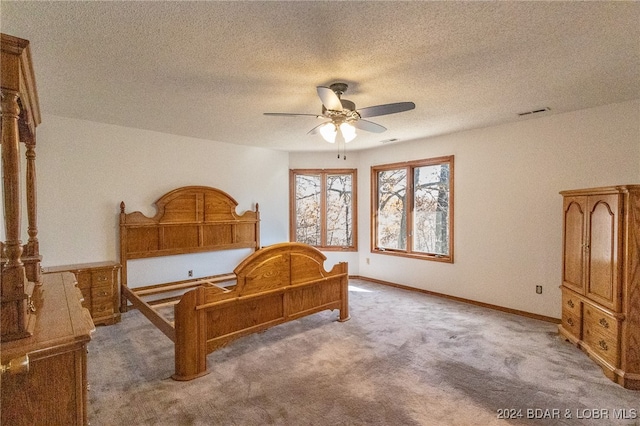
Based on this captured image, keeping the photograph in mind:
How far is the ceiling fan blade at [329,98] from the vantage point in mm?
2383

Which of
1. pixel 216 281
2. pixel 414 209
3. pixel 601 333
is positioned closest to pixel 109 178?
pixel 216 281

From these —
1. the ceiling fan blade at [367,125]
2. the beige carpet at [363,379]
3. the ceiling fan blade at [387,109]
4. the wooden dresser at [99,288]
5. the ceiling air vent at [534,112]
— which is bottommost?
the beige carpet at [363,379]

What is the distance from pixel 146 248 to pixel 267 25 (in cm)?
381

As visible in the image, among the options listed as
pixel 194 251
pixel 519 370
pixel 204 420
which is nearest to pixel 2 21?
pixel 204 420

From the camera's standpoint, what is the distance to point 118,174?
443cm

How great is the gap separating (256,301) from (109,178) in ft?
9.58

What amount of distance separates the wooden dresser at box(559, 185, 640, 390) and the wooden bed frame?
2.47m

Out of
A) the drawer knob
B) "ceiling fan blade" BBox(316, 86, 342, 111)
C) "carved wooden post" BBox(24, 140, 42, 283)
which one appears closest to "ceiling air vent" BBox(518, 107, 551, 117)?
the drawer knob

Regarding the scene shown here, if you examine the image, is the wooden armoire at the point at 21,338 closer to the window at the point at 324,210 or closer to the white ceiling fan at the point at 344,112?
the white ceiling fan at the point at 344,112

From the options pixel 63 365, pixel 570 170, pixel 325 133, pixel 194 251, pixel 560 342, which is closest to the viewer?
pixel 63 365

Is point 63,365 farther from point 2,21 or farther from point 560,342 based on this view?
point 560,342

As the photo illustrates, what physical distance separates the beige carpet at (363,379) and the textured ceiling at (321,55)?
2.58 m

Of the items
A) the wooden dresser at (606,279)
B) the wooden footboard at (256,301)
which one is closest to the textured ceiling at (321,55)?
the wooden dresser at (606,279)

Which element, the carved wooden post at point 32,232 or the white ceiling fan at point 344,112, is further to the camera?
the white ceiling fan at point 344,112
